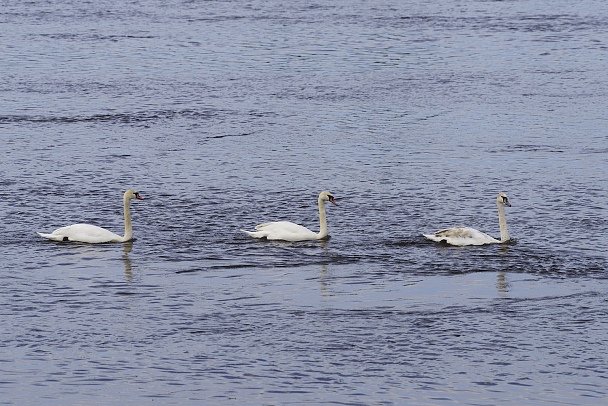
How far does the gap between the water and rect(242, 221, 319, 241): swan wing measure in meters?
0.13

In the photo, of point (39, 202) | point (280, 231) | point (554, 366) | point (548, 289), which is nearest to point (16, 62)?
point (39, 202)

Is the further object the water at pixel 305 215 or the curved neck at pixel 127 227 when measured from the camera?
the curved neck at pixel 127 227

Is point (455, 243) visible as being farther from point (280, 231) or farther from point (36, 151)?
point (36, 151)

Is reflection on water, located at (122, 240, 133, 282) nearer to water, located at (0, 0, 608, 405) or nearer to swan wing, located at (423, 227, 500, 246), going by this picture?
water, located at (0, 0, 608, 405)

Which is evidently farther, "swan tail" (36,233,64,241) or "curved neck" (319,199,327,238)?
"curved neck" (319,199,327,238)

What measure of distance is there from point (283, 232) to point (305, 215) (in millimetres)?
1927

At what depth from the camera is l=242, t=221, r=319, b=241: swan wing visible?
18438 millimetres

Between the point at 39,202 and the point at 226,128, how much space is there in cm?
720

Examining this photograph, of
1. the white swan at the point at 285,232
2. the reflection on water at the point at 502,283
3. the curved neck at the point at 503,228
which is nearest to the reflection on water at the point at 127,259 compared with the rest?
the white swan at the point at 285,232

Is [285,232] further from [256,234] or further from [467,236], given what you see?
[467,236]

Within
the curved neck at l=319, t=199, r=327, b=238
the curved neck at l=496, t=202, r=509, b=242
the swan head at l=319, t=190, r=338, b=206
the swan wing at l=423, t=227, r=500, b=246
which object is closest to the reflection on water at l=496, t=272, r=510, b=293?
the swan wing at l=423, t=227, r=500, b=246

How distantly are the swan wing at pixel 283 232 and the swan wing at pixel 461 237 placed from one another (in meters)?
1.67

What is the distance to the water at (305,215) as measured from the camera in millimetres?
13352

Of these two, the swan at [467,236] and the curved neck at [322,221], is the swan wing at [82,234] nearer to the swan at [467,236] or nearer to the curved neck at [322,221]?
the curved neck at [322,221]
